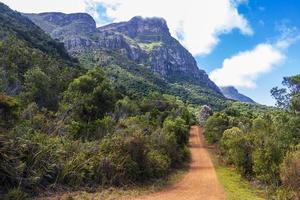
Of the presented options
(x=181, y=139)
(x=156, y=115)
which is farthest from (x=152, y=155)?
(x=156, y=115)

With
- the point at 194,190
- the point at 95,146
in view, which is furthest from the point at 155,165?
the point at 95,146

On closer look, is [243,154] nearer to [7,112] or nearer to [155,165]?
[155,165]

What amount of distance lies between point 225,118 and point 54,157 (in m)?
57.3

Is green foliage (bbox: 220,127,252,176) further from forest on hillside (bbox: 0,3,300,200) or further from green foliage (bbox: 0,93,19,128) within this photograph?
green foliage (bbox: 0,93,19,128)

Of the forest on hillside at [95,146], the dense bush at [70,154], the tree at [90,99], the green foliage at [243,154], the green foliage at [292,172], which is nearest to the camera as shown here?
the dense bush at [70,154]

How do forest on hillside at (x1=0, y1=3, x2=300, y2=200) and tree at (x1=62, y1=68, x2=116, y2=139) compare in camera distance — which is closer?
forest on hillside at (x1=0, y1=3, x2=300, y2=200)

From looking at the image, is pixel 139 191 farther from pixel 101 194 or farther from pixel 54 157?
pixel 54 157

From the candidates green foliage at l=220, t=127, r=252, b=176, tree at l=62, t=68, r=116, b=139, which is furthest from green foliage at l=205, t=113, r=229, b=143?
tree at l=62, t=68, r=116, b=139

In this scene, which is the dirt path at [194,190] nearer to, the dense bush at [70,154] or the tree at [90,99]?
the dense bush at [70,154]

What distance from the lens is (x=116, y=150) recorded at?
2378 cm

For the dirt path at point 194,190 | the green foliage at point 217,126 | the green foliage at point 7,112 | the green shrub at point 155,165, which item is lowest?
the dirt path at point 194,190

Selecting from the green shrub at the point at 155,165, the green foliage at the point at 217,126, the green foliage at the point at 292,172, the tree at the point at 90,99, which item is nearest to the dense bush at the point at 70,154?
the green shrub at the point at 155,165

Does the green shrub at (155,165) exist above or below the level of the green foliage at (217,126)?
below

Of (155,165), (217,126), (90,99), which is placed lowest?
(155,165)
